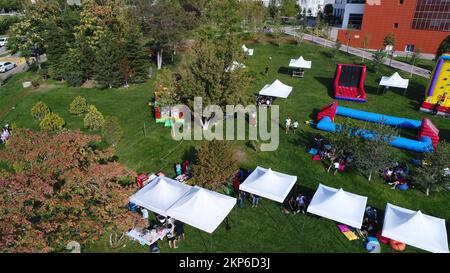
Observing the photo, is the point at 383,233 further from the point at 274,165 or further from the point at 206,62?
the point at 206,62

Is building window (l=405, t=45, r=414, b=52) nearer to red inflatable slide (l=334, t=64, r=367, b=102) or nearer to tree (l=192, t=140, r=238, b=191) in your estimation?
red inflatable slide (l=334, t=64, r=367, b=102)

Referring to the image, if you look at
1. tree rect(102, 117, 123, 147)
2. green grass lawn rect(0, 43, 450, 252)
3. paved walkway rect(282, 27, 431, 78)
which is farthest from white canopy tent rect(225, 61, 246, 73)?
paved walkway rect(282, 27, 431, 78)

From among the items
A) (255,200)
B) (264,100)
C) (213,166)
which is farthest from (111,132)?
(264,100)

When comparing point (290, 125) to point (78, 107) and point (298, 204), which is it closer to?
point (298, 204)

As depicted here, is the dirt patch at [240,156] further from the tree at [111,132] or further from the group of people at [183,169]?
the tree at [111,132]

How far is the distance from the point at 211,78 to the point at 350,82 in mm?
18614

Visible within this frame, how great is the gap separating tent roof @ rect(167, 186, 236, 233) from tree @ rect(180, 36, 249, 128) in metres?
9.90

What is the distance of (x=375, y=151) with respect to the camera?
1912cm

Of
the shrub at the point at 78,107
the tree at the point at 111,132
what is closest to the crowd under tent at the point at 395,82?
the tree at the point at 111,132

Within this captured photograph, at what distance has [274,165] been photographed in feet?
72.0

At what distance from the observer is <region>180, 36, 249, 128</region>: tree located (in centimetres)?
2355

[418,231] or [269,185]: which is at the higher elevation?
[269,185]

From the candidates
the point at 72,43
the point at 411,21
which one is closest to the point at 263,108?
the point at 72,43
